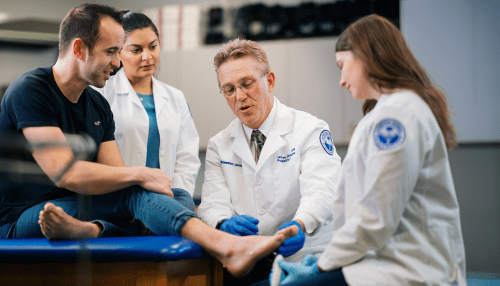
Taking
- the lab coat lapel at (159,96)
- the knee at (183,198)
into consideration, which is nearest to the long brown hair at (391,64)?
the knee at (183,198)

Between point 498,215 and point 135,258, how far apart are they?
2940mm

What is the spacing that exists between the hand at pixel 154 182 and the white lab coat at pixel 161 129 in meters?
0.56

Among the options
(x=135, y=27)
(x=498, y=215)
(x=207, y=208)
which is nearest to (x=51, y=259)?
(x=207, y=208)

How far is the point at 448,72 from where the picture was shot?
305cm

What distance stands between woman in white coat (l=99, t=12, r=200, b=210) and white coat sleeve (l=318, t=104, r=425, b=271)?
3.62 feet

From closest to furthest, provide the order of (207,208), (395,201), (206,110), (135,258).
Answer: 1. (395,201)
2. (135,258)
3. (207,208)
4. (206,110)

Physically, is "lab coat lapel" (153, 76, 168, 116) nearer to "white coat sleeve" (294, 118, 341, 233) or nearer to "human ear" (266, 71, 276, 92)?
"human ear" (266, 71, 276, 92)

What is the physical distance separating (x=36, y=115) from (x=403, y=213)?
1.13 m

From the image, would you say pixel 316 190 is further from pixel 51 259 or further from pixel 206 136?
pixel 206 136

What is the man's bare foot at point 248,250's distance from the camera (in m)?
1.15

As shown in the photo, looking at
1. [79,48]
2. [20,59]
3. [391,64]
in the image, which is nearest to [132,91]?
[79,48]

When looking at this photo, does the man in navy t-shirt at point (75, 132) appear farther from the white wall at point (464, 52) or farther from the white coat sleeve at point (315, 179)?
the white wall at point (464, 52)

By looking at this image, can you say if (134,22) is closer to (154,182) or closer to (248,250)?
(154,182)

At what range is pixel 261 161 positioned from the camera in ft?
5.05
